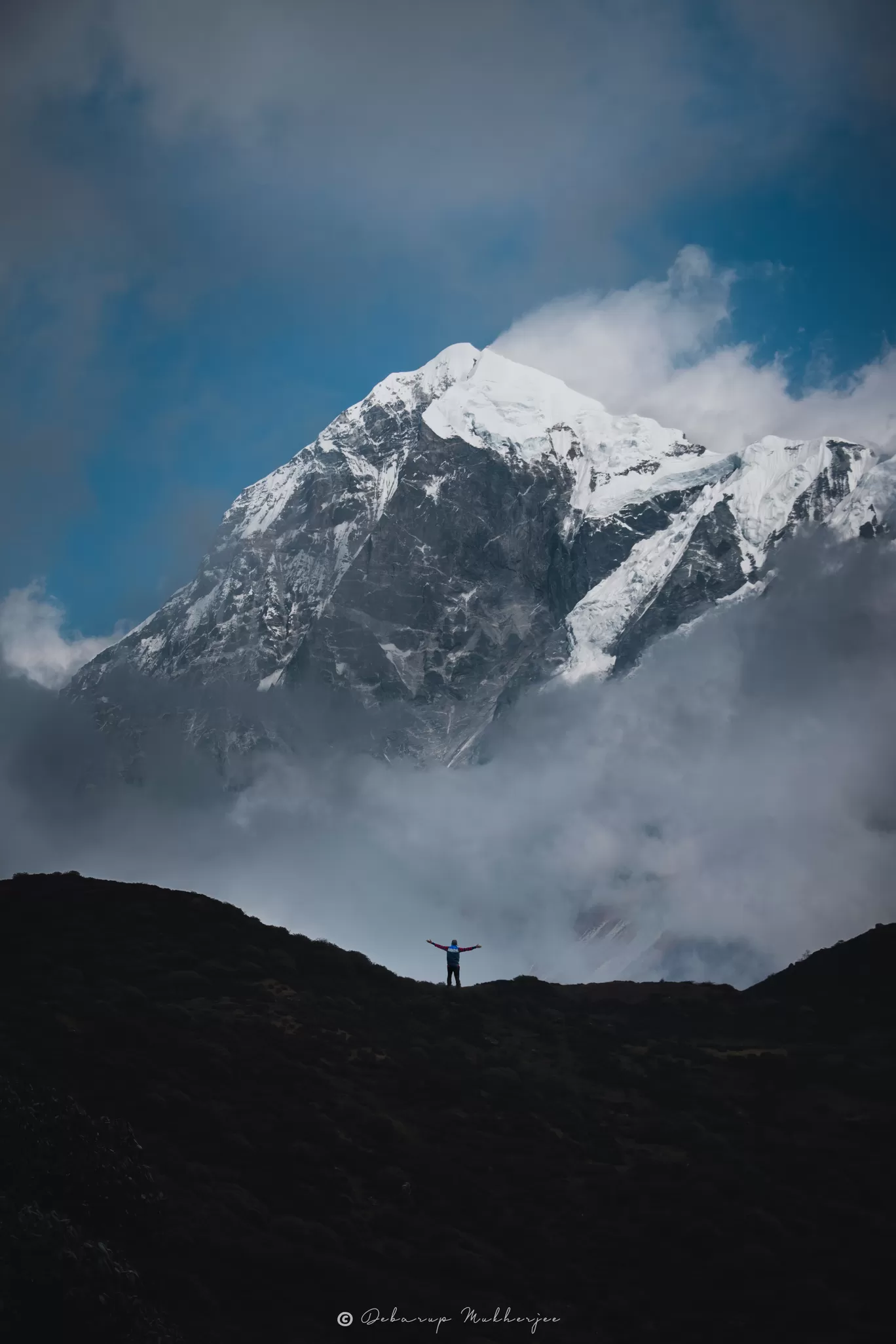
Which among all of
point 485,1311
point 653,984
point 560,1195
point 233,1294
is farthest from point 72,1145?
point 653,984

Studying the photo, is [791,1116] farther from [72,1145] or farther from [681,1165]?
[72,1145]

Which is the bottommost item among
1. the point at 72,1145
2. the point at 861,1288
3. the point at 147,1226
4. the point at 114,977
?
the point at 861,1288

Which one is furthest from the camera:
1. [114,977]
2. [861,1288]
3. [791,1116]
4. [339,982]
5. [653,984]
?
[653,984]

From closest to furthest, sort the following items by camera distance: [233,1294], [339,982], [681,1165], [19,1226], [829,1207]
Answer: [19,1226] → [233,1294] → [829,1207] → [681,1165] → [339,982]

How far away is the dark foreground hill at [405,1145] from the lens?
117 ft

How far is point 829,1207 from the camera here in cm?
4438

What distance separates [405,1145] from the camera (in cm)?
4759

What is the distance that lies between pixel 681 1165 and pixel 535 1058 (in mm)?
12632

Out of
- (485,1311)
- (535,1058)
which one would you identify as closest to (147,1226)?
(485,1311)

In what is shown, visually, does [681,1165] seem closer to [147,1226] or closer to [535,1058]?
[535,1058]

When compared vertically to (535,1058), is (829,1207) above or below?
below

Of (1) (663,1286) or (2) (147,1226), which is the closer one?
(2) (147,1226)

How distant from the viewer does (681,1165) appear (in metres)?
48.0

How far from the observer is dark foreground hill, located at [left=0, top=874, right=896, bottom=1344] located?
35688mm
